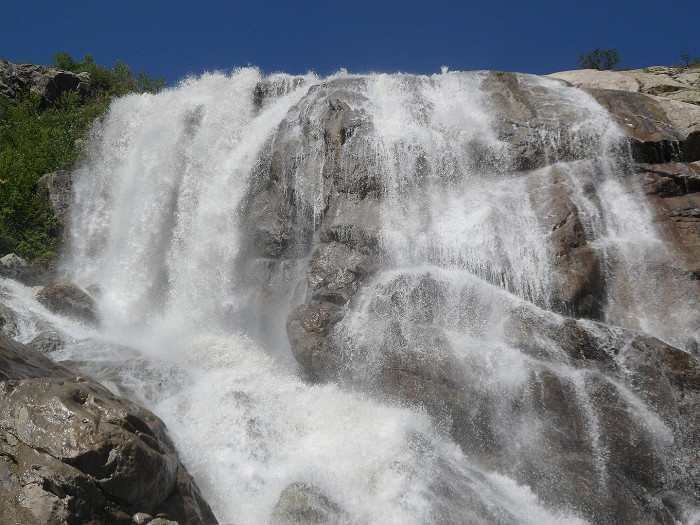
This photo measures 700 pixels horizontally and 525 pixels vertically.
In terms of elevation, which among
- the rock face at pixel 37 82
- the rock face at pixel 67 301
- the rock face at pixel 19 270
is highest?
the rock face at pixel 37 82

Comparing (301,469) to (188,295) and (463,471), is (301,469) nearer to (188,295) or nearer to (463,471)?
(463,471)

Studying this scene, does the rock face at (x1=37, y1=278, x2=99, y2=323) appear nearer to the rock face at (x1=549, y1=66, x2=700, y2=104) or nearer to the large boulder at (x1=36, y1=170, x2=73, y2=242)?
the large boulder at (x1=36, y1=170, x2=73, y2=242)

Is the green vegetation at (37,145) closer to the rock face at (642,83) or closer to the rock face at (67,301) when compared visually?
the rock face at (67,301)

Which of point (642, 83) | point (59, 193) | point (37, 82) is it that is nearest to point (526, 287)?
point (642, 83)

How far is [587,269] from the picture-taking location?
10516mm

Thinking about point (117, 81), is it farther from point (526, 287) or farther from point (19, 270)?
point (526, 287)

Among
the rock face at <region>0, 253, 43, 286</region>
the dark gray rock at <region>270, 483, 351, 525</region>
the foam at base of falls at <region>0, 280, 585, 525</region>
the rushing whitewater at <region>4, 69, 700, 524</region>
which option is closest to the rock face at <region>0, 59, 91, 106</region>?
the rushing whitewater at <region>4, 69, 700, 524</region>

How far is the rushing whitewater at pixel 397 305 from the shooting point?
8.02 m

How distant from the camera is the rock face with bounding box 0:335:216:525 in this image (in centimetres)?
499

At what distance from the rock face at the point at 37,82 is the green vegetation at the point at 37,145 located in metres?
0.57


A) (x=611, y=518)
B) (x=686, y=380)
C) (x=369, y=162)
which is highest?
(x=369, y=162)

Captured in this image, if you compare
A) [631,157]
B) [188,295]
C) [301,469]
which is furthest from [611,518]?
[188,295]

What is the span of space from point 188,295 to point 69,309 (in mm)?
2947

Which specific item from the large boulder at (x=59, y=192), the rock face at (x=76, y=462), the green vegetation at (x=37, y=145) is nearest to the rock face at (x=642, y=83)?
the rock face at (x=76, y=462)
